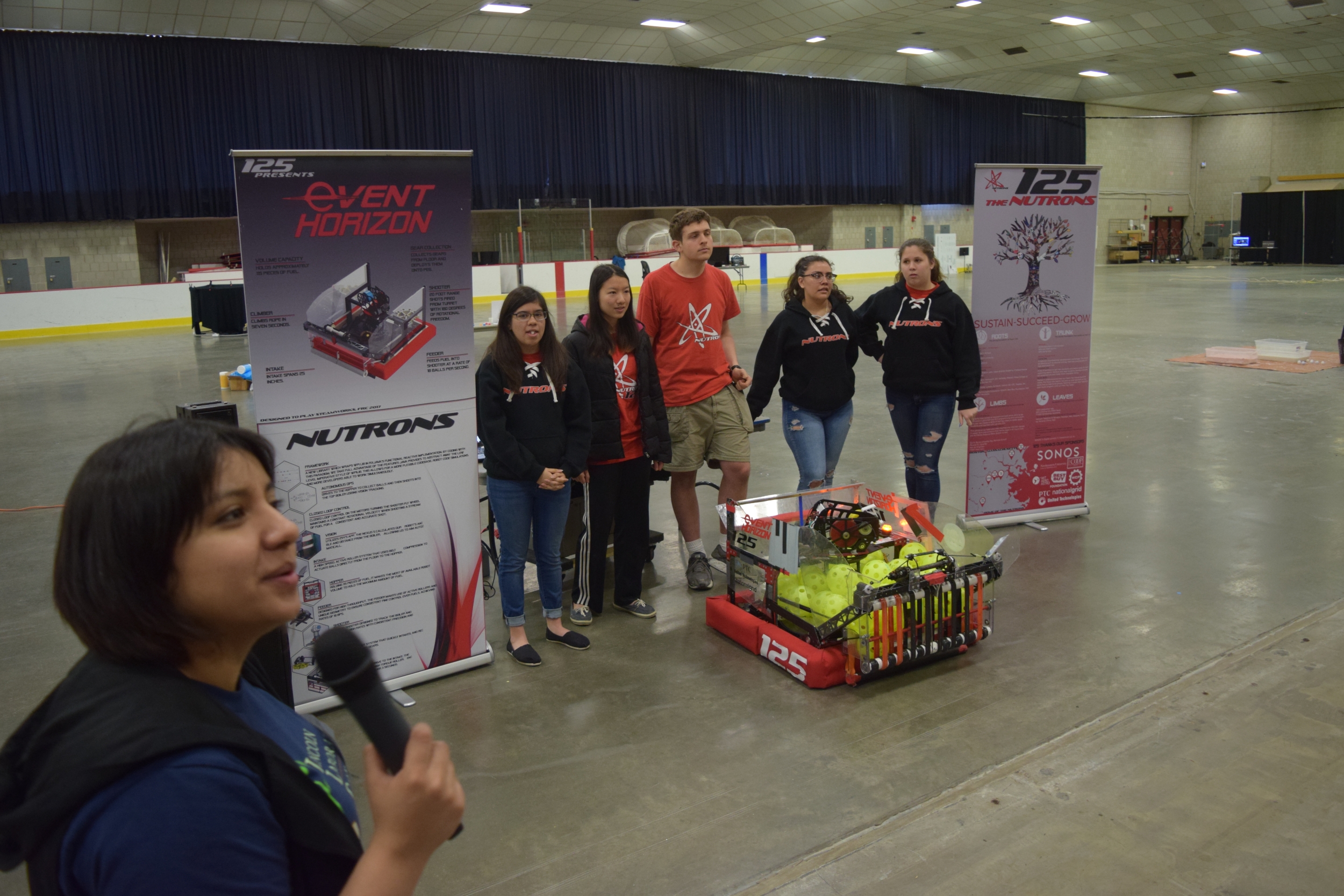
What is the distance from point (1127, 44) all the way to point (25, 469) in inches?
1050

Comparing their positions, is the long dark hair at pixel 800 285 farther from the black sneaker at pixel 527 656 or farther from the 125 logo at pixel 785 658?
the black sneaker at pixel 527 656

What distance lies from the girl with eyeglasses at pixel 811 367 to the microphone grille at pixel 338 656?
3.94m

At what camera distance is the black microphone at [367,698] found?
0.84 m

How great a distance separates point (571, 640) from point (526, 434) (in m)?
0.88

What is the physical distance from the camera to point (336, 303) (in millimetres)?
3377

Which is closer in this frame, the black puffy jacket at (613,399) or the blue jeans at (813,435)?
the black puffy jacket at (613,399)

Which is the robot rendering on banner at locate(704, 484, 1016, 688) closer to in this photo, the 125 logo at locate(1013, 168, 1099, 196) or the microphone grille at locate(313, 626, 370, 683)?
the 125 logo at locate(1013, 168, 1099, 196)

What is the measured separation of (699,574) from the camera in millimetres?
4809

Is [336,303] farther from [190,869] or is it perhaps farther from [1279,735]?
[1279,735]

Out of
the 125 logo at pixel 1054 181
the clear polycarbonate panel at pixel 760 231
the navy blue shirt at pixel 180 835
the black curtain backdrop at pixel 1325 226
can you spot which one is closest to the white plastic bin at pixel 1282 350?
the 125 logo at pixel 1054 181

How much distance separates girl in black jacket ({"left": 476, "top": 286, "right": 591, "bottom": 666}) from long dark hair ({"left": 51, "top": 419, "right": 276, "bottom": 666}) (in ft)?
9.26

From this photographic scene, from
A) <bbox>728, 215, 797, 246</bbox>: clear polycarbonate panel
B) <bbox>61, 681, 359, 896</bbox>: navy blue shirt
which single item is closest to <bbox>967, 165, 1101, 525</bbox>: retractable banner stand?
<bbox>61, 681, 359, 896</bbox>: navy blue shirt

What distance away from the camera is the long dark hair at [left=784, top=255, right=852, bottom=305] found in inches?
189

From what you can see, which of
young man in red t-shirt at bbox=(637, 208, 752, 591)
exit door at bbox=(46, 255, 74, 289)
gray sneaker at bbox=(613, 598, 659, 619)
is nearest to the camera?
gray sneaker at bbox=(613, 598, 659, 619)
